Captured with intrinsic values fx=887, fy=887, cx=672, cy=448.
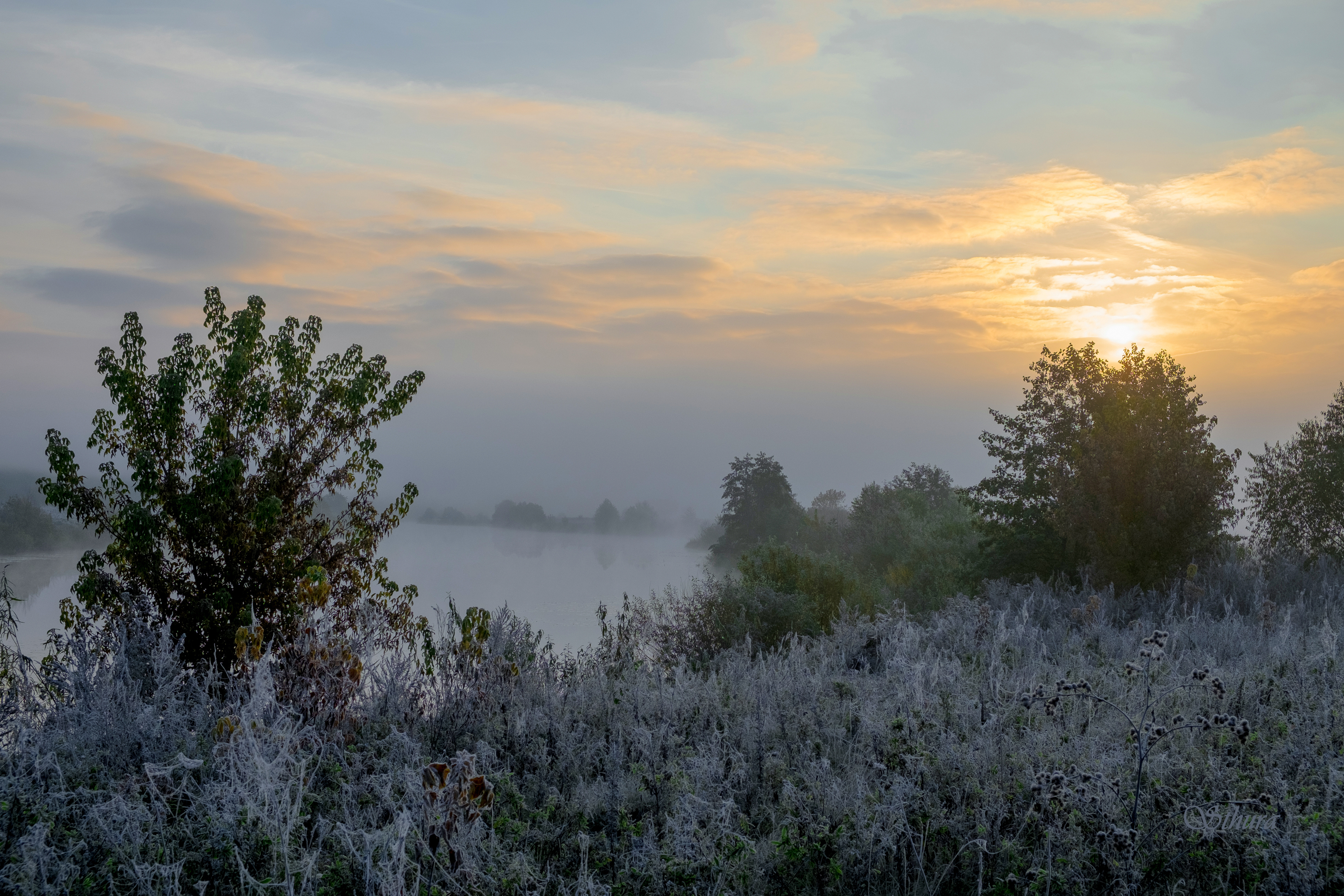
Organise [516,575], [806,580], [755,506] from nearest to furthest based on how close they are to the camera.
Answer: [806,580] → [516,575] → [755,506]

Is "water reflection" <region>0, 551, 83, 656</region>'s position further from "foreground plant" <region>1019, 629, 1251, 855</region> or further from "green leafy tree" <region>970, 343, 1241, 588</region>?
"green leafy tree" <region>970, 343, 1241, 588</region>

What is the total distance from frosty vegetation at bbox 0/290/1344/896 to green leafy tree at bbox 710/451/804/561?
46667mm

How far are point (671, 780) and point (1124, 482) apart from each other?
13.8 m

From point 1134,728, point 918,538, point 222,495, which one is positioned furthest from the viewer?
point 918,538

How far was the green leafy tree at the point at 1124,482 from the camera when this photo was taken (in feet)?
51.1

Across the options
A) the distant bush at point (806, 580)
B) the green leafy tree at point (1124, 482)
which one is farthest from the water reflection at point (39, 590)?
the green leafy tree at point (1124, 482)

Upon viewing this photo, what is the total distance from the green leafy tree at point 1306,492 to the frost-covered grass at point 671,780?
1440cm

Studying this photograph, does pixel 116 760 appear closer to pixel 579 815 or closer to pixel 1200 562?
pixel 579 815

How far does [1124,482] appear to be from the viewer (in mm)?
16016

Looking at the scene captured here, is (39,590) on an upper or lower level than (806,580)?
lower

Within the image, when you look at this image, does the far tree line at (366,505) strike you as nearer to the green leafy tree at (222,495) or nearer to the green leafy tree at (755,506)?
the green leafy tree at (222,495)

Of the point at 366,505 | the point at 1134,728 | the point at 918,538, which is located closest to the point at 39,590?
the point at 366,505

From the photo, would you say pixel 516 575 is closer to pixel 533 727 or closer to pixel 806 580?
pixel 806 580

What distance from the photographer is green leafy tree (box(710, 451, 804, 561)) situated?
199 feet
